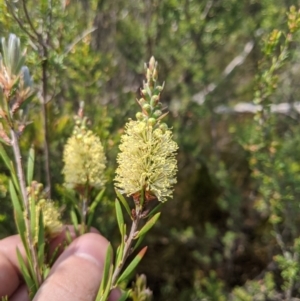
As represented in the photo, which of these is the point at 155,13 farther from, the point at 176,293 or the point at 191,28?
the point at 176,293

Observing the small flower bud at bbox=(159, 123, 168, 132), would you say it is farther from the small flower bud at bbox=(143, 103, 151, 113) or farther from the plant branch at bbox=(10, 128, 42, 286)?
the plant branch at bbox=(10, 128, 42, 286)

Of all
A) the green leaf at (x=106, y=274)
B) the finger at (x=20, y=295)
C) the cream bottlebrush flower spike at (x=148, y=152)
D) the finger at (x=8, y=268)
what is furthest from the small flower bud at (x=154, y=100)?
the finger at (x=20, y=295)

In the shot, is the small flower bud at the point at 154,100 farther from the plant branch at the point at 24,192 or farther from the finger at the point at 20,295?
Result: the finger at the point at 20,295

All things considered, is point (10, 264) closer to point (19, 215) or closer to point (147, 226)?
point (19, 215)

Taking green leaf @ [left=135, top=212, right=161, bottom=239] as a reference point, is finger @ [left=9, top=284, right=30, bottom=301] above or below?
below

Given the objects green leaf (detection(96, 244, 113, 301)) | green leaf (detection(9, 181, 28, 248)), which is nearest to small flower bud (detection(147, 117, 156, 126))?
green leaf (detection(96, 244, 113, 301))

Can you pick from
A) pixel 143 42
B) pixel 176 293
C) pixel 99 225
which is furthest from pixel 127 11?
pixel 176 293

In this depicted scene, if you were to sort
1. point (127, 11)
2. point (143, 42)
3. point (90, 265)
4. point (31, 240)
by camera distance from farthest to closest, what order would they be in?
1. point (127, 11)
2. point (143, 42)
3. point (90, 265)
4. point (31, 240)

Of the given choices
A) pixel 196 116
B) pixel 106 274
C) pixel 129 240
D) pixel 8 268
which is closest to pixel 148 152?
pixel 129 240
